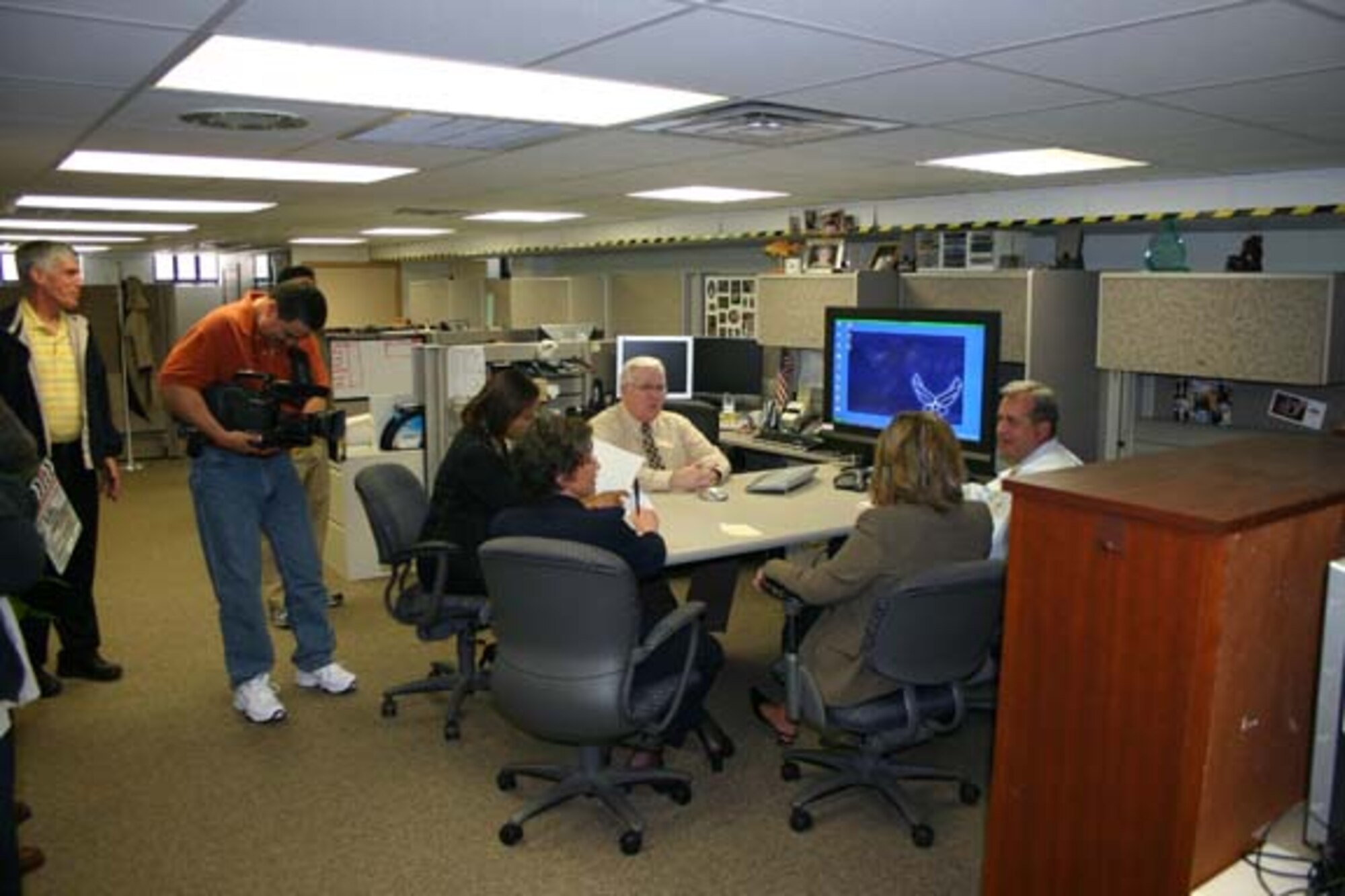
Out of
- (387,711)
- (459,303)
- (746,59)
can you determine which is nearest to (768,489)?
(387,711)

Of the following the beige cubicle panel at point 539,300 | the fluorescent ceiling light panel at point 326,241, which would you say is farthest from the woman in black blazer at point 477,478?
the fluorescent ceiling light panel at point 326,241

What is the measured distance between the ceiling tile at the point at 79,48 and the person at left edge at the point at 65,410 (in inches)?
43.8

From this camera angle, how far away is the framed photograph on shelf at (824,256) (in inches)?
227

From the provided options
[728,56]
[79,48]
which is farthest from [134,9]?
[728,56]

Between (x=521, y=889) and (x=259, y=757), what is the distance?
1175 millimetres

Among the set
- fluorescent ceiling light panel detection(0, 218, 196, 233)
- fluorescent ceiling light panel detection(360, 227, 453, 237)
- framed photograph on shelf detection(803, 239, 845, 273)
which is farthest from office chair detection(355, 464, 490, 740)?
fluorescent ceiling light panel detection(0, 218, 196, 233)

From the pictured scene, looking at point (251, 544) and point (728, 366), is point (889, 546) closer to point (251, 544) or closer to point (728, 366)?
point (251, 544)

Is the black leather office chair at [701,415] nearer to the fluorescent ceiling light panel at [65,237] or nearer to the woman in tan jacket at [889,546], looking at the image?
the woman in tan jacket at [889,546]

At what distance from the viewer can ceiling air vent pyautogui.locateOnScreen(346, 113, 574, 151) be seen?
3.36 metres

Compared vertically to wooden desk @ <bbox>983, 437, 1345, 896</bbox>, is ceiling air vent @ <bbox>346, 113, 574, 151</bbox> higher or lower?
A: higher

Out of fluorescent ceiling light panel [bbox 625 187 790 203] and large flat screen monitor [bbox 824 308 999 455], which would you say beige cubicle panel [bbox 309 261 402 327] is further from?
large flat screen monitor [bbox 824 308 999 455]

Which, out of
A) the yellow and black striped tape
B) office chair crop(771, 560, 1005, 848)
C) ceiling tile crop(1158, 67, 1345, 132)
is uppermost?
ceiling tile crop(1158, 67, 1345, 132)

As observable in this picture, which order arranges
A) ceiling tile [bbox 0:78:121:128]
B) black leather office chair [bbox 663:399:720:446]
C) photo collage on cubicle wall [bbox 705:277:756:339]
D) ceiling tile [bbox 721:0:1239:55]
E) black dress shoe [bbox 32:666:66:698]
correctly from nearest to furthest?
ceiling tile [bbox 721:0:1239:55], ceiling tile [bbox 0:78:121:128], black dress shoe [bbox 32:666:66:698], black leather office chair [bbox 663:399:720:446], photo collage on cubicle wall [bbox 705:277:756:339]

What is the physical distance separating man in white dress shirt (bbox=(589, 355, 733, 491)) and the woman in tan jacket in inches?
50.4
